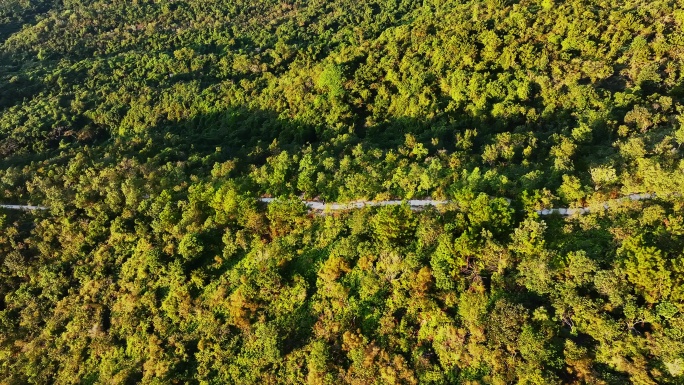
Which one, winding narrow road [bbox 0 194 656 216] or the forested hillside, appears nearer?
the forested hillside

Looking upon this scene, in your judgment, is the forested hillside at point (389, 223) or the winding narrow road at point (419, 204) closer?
the forested hillside at point (389, 223)

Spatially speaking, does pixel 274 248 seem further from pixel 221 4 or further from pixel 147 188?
pixel 221 4

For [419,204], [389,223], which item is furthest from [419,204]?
[389,223]

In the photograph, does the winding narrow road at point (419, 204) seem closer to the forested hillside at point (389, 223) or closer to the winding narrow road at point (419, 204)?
the winding narrow road at point (419, 204)

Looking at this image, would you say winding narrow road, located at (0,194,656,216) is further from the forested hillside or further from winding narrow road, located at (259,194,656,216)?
the forested hillside

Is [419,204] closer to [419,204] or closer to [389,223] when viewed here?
[419,204]

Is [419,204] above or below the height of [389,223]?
below

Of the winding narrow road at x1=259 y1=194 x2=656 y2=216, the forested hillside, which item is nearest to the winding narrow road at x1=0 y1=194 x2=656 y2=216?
the winding narrow road at x1=259 y1=194 x2=656 y2=216

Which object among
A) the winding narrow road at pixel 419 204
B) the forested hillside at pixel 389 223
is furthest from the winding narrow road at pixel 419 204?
the forested hillside at pixel 389 223
